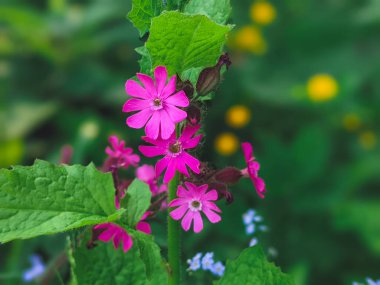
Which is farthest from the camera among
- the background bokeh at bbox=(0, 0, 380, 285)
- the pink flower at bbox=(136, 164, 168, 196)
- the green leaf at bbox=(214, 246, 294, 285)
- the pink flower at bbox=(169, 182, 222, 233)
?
the background bokeh at bbox=(0, 0, 380, 285)

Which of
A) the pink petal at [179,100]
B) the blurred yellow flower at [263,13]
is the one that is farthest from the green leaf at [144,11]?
the blurred yellow flower at [263,13]

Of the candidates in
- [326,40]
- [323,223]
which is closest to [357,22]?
[326,40]

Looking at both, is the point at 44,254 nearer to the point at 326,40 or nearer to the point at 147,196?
the point at 147,196

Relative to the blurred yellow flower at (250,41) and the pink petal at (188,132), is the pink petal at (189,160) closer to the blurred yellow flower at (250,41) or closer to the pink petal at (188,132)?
the pink petal at (188,132)

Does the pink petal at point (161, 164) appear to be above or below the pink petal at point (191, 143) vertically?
below

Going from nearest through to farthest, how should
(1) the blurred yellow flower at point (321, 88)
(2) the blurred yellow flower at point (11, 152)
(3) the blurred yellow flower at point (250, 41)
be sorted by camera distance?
(2) the blurred yellow flower at point (11, 152)
(1) the blurred yellow flower at point (321, 88)
(3) the blurred yellow flower at point (250, 41)

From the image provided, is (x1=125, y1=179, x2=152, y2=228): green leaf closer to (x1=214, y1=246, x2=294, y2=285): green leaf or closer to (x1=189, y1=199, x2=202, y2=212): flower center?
(x1=189, y1=199, x2=202, y2=212): flower center

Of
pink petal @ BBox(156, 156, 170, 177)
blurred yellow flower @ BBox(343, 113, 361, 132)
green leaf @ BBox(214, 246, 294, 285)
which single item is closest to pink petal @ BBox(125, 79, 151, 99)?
pink petal @ BBox(156, 156, 170, 177)
